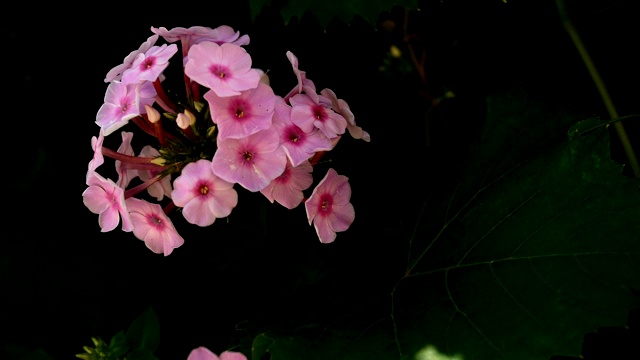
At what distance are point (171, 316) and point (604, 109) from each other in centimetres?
168

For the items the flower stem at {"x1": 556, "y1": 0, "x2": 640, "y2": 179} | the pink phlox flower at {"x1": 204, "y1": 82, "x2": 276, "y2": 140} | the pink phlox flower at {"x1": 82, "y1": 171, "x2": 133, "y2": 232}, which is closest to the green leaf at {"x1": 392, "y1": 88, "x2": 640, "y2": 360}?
the flower stem at {"x1": 556, "y1": 0, "x2": 640, "y2": 179}

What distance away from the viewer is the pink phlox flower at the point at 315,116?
5.22 feet

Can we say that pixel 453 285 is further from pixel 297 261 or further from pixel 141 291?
pixel 141 291

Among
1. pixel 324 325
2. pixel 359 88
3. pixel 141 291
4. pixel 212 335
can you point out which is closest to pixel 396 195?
pixel 359 88

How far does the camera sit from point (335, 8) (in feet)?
6.27

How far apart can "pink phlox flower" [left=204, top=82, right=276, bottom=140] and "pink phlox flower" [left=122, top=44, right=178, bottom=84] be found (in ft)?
0.48

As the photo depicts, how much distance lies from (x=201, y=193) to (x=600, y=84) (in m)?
1.42

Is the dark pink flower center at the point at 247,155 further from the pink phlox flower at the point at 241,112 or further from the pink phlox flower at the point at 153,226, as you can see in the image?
the pink phlox flower at the point at 153,226

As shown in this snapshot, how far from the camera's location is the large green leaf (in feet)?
5.17

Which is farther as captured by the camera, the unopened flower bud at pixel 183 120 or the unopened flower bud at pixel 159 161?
the unopened flower bud at pixel 159 161

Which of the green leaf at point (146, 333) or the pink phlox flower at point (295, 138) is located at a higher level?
the pink phlox flower at point (295, 138)

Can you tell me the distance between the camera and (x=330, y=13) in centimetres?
191

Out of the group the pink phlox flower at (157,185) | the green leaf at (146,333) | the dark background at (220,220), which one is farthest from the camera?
the dark background at (220,220)

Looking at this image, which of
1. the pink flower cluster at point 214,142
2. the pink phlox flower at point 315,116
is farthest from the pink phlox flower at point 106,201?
the pink phlox flower at point 315,116
